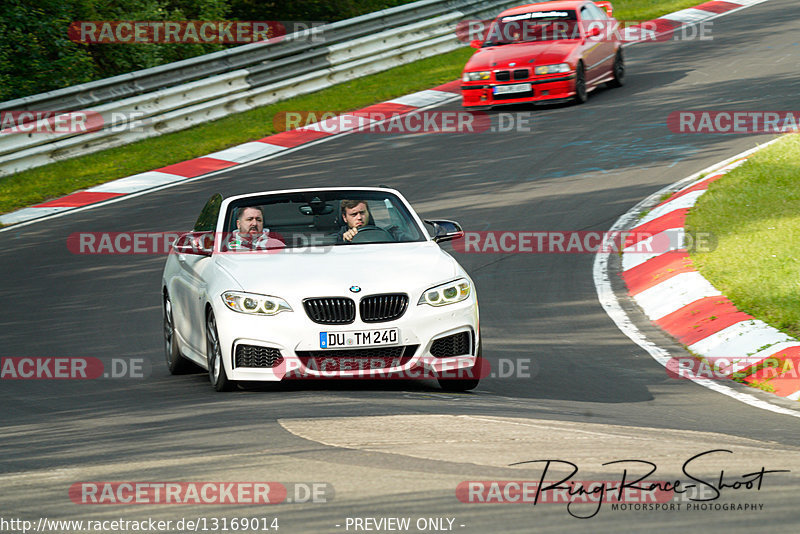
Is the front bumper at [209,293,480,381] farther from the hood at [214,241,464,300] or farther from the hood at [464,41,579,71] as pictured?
the hood at [464,41,579,71]

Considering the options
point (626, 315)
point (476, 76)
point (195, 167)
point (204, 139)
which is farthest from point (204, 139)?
point (626, 315)

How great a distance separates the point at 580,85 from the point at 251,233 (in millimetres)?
12045

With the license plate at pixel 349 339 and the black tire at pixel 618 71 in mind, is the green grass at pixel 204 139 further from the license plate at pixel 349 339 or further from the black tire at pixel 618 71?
the license plate at pixel 349 339

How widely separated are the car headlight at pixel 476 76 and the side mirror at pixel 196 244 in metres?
11.1

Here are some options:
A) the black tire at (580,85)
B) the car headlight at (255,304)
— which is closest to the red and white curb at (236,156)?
the black tire at (580,85)

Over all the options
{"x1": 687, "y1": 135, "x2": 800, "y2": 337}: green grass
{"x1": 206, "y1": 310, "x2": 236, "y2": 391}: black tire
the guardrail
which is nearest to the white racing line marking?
{"x1": 687, "y1": 135, "x2": 800, "y2": 337}: green grass

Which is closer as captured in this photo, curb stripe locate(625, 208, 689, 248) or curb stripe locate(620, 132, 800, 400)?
curb stripe locate(620, 132, 800, 400)

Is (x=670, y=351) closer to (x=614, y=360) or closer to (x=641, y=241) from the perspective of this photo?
(x=614, y=360)

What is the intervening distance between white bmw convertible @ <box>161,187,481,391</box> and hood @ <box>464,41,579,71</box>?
1092 centimetres

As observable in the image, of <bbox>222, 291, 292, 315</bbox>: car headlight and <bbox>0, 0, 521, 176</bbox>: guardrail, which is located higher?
<bbox>0, 0, 521, 176</bbox>: guardrail

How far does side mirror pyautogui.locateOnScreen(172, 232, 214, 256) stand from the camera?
8.83 meters

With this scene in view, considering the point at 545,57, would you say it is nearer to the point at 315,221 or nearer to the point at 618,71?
the point at 618,71

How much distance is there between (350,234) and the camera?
9008mm

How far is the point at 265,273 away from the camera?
805cm
